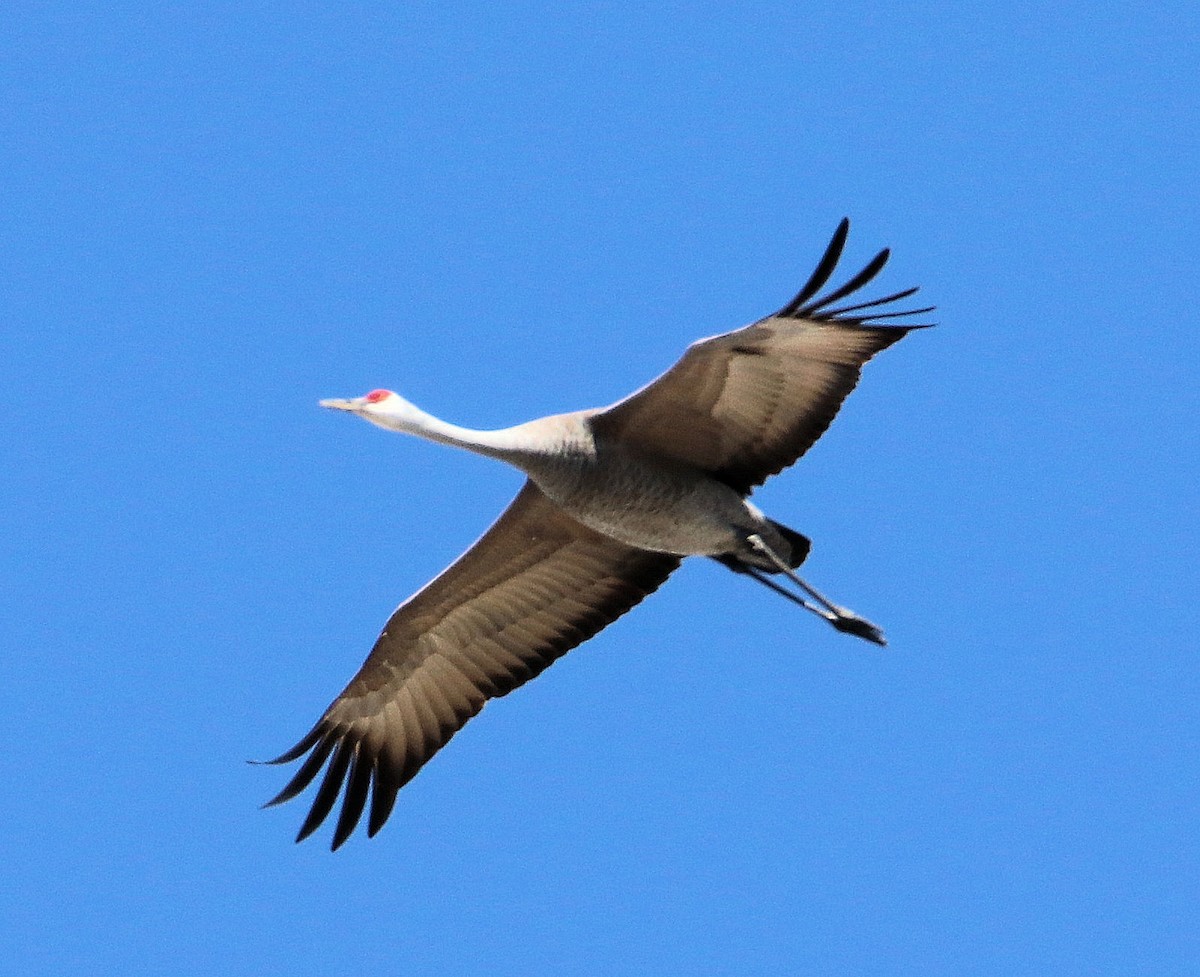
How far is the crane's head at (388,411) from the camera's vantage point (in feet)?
40.3

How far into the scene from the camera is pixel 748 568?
1358 cm

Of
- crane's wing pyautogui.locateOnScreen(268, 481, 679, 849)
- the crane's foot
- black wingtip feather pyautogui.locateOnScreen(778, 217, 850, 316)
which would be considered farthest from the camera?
crane's wing pyautogui.locateOnScreen(268, 481, 679, 849)

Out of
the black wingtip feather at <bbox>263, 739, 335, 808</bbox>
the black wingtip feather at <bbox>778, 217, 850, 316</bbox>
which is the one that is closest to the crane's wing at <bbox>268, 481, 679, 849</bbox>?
the black wingtip feather at <bbox>263, 739, 335, 808</bbox>

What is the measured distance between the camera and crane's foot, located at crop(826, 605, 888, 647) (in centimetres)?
1360

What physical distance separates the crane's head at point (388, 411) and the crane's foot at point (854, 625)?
3.28m

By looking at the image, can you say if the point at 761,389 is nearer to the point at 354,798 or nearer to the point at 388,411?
the point at 388,411

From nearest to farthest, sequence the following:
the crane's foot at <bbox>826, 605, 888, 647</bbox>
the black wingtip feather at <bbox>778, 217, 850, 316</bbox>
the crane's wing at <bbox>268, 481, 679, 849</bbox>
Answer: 1. the black wingtip feather at <bbox>778, 217, 850, 316</bbox>
2. the crane's foot at <bbox>826, 605, 888, 647</bbox>
3. the crane's wing at <bbox>268, 481, 679, 849</bbox>

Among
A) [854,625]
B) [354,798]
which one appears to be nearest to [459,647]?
[354,798]

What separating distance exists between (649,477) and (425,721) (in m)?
2.71

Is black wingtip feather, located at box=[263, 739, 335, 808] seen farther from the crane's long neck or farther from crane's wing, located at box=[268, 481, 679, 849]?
the crane's long neck

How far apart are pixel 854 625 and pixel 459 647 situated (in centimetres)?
286

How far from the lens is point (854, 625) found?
13.6m

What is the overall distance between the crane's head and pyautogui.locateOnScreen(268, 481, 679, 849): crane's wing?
5.75 ft

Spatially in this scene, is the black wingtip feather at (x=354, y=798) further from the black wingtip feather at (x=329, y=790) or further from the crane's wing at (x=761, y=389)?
the crane's wing at (x=761, y=389)
